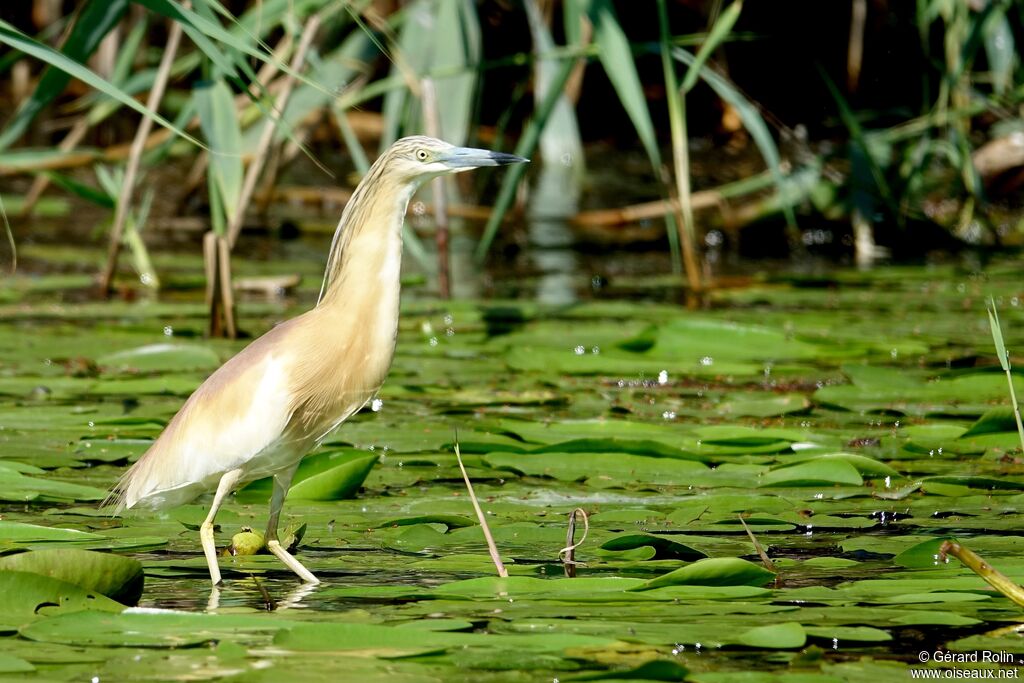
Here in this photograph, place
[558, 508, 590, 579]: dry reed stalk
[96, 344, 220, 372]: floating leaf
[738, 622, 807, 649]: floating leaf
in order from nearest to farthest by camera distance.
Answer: [738, 622, 807, 649]: floating leaf, [558, 508, 590, 579]: dry reed stalk, [96, 344, 220, 372]: floating leaf

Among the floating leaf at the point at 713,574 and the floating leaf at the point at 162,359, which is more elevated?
the floating leaf at the point at 162,359

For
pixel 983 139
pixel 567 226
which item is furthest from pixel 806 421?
pixel 983 139

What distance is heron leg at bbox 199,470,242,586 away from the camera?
3033mm

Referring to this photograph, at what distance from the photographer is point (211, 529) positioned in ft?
10.2

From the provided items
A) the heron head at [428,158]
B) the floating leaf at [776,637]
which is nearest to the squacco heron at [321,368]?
the heron head at [428,158]

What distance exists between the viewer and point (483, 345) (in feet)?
17.5

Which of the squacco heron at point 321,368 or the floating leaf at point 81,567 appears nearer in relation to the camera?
the floating leaf at point 81,567

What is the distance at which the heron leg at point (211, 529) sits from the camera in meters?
3.03

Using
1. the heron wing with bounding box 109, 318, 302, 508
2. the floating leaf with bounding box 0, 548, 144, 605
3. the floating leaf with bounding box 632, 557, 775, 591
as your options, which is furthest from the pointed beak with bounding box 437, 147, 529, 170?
the floating leaf with bounding box 0, 548, 144, 605

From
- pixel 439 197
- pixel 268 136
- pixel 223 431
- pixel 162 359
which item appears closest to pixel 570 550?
pixel 223 431

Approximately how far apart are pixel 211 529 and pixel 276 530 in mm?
232

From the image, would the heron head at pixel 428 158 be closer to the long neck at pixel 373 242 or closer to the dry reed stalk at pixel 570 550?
the long neck at pixel 373 242

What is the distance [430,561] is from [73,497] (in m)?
0.88

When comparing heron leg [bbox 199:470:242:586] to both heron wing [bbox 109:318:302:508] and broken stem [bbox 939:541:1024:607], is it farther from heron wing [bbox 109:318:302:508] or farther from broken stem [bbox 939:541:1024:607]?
broken stem [bbox 939:541:1024:607]
